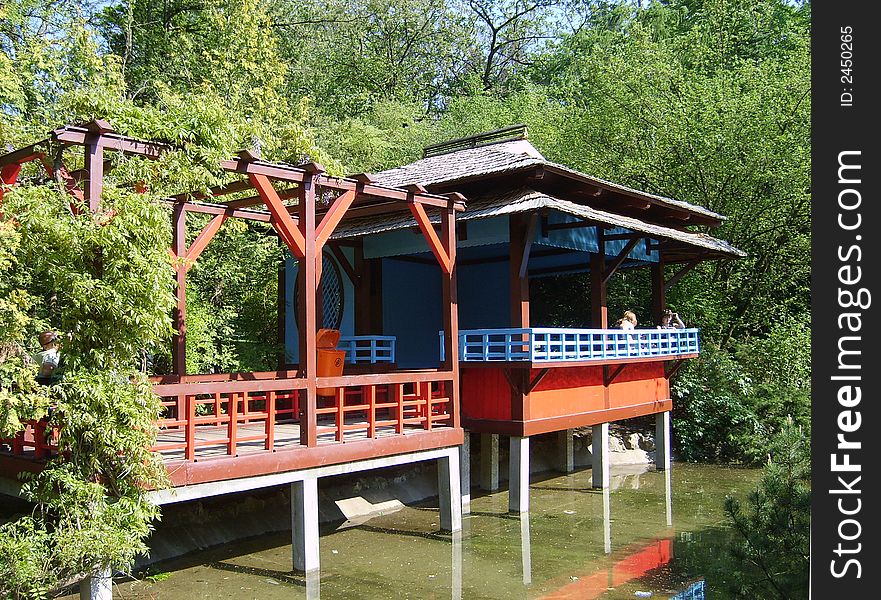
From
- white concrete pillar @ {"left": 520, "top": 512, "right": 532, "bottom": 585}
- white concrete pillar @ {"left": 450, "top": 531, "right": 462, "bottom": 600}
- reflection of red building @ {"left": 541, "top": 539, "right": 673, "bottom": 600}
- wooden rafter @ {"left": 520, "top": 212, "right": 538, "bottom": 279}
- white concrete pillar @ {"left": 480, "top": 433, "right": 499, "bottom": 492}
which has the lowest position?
reflection of red building @ {"left": 541, "top": 539, "right": 673, "bottom": 600}

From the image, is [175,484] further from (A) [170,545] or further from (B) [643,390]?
(B) [643,390]

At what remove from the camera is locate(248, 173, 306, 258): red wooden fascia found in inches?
341

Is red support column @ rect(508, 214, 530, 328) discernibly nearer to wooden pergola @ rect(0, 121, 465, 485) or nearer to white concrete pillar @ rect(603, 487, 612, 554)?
wooden pergola @ rect(0, 121, 465, 485)

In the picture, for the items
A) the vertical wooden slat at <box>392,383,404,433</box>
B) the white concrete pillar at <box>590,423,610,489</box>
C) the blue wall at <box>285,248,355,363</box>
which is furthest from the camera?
the blue wall at <box>285,248,355,363</box>

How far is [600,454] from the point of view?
14.1m

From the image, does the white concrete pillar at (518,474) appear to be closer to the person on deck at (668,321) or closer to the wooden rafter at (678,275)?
the person on deck at (668,321)

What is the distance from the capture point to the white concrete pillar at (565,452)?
52.5 ft

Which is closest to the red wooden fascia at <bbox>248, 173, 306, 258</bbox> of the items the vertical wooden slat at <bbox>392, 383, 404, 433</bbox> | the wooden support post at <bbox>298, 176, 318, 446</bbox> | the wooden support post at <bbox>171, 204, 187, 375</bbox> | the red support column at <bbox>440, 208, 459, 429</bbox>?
the wooden support post at <bbox>298, 176, 318, 446</bbox>

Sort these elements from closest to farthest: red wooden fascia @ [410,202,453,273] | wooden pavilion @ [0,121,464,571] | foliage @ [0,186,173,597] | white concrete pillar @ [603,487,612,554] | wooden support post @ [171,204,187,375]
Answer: foliage @ [0,186,173,597], wooden pavilion @ [0,121,464,571], red wooden fascia @ [410,202,453,273], white concrete pillar @ [603,487,612,554], wooden support post @ [171,204,187,375]

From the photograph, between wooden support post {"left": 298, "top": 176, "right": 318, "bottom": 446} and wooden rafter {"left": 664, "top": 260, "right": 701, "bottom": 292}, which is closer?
wooden support post {"left": 298, "top": 176, "right": 318, "bottom": 446}

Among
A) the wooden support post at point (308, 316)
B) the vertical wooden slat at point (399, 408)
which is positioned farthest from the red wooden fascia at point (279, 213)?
the vertical wooden slat at point (399, 408)

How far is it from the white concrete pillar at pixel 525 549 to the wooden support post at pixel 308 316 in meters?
2.73

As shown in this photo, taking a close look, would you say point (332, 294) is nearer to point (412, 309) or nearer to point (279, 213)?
point (412, 309)

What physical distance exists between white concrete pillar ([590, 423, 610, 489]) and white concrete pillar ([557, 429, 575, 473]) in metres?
1.73
